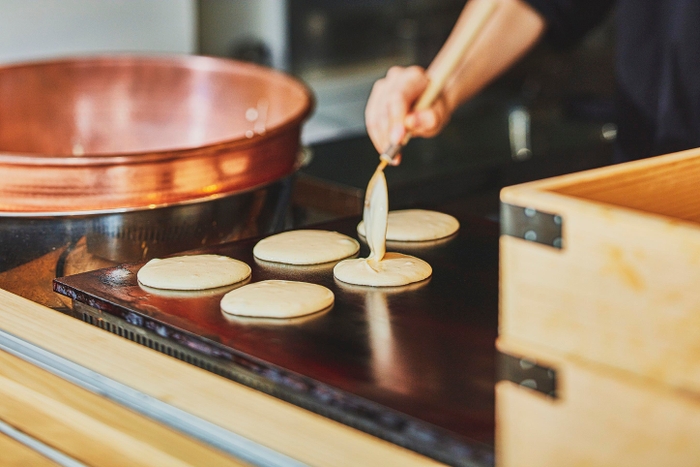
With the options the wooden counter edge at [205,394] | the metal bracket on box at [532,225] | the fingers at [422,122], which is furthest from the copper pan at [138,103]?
the metal bracket on box at [532,225]

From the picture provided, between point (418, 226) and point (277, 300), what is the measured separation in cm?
39

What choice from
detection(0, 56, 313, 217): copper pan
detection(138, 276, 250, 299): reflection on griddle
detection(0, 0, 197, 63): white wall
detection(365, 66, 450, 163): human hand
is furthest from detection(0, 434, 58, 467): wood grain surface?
detection(0, 0, 197, 63): white wall

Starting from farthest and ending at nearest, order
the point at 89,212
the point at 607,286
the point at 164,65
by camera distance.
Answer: the point at 164,65
the point at 89,212
the point at 607,286

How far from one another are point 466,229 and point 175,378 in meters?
0.65

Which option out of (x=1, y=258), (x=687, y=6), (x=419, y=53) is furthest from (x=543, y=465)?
(x=419, y=53)

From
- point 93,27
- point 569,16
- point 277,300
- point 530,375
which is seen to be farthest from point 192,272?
point 93,27

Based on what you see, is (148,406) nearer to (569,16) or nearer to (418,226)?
(418,226)

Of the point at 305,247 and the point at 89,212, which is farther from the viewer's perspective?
the point at 89,212

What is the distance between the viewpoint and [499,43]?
178cm

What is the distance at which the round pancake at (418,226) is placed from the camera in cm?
140

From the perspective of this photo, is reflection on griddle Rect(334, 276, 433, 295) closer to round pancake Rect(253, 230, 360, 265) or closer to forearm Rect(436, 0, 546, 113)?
round pancake Rect(253, 230, 360, 265)

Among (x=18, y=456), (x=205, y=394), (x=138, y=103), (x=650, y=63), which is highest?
(x=650, y=63)

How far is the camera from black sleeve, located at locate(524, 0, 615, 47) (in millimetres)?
1788

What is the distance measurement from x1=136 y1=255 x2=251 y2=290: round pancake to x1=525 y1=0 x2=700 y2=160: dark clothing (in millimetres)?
919
